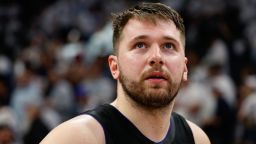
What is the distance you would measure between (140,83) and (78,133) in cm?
35

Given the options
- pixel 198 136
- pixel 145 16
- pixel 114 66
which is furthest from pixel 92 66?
pixel 145 16

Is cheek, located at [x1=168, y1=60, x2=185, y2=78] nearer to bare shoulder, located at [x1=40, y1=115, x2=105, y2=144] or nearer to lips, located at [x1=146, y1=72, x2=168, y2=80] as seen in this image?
lips, located at [x1=146, y1=72, x2=168, y2=80]

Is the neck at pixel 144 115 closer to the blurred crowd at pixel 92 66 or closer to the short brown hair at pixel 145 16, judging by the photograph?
the short brown hair at pixel 145 16

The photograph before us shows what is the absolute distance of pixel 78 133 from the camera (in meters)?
2.86

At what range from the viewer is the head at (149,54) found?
293 cm

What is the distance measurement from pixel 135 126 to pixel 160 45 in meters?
0.40

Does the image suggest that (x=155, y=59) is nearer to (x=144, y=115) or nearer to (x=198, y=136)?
(x=144, y=115)

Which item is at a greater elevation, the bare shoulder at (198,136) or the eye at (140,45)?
the eye at (140,45)

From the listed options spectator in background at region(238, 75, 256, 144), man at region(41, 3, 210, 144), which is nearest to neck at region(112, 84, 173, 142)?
man at region(41, 3, 210, 144)

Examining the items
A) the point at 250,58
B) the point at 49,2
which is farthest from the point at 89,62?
the point at 49,2

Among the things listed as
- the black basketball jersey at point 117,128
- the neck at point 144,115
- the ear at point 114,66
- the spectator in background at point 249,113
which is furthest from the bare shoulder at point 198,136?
the spectator in background at point 249,113

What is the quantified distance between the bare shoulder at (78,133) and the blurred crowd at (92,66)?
12.6ft

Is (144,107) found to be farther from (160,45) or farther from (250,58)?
(250,58)

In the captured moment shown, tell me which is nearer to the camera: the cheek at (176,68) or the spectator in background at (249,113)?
the cheek at (176,68)
